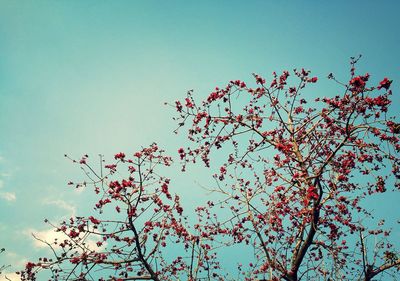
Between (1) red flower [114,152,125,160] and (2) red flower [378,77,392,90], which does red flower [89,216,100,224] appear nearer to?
(1) red flower [114,152,125,160]

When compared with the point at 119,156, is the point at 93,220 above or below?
below

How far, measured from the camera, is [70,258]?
605 centimetres

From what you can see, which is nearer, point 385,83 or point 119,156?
point 385,83

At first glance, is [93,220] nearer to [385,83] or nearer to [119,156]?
[119,156]

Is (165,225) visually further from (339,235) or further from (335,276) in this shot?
(335,276)

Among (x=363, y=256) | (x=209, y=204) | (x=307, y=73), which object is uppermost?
(x=307, y=73)

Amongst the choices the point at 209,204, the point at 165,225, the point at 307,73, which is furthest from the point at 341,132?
the point at 165,225

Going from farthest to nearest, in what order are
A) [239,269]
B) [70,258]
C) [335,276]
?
[239,269], [335,276], [70,258]

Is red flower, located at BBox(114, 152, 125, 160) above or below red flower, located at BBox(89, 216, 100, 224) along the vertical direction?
above

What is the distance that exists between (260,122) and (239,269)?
6.94 meters

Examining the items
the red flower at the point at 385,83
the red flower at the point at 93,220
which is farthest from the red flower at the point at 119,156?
the red flower at the point at 385,83

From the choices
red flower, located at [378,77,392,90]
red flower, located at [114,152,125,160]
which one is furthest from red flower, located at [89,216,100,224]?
red flower, located at [378,77,392,90]

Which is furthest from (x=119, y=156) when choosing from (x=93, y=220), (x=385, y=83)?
(x=385, y=83)

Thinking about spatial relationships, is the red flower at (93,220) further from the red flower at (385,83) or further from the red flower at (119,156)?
the red flower at (385,83)
